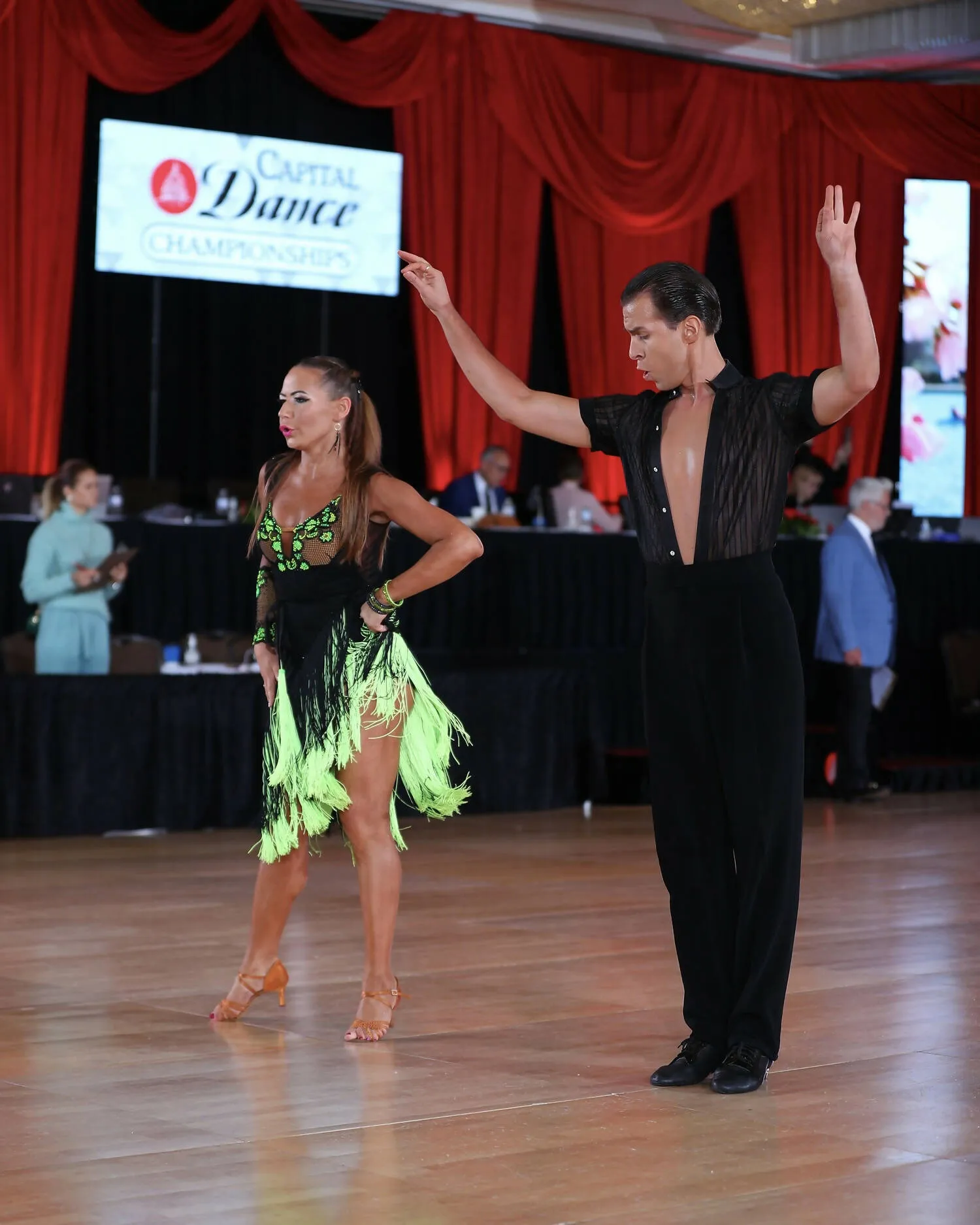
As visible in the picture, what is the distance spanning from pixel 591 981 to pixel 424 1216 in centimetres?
201

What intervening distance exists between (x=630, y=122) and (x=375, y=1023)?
10.1 m

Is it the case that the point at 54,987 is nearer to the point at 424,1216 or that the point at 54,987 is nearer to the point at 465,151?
the point at 424,1216

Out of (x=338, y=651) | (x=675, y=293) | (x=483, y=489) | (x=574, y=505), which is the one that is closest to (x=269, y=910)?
(x=338, y=651)

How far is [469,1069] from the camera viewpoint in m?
3.74

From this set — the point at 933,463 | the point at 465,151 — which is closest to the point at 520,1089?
the point at 465,151

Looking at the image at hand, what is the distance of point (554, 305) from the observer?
44.4 feet

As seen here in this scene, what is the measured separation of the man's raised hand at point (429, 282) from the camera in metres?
3.64

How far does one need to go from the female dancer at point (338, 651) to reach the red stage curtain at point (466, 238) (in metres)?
8.33

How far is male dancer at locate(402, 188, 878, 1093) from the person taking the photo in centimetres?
351

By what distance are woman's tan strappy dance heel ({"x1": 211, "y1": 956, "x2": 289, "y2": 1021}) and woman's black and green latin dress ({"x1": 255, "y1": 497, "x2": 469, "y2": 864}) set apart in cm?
24

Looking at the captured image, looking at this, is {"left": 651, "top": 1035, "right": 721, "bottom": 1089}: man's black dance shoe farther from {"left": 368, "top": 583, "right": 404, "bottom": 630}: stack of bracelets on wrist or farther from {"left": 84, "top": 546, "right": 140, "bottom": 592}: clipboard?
{"left": 84, "top": 546, "right": 140, "bottom": 592}: clipboard

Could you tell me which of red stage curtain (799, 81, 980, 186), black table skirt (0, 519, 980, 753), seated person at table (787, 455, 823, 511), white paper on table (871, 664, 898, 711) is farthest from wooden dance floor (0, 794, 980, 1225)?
red stage curtain (799, 81, 980, 186)

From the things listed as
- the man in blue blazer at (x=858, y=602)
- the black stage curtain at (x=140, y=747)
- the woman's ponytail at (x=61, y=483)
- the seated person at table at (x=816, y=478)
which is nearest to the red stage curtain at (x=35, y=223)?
the woman's ponytail at (x=61, y=483)

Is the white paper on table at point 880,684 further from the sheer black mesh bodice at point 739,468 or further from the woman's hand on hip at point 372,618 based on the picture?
the sheer black mesh bodice at point 739,468
